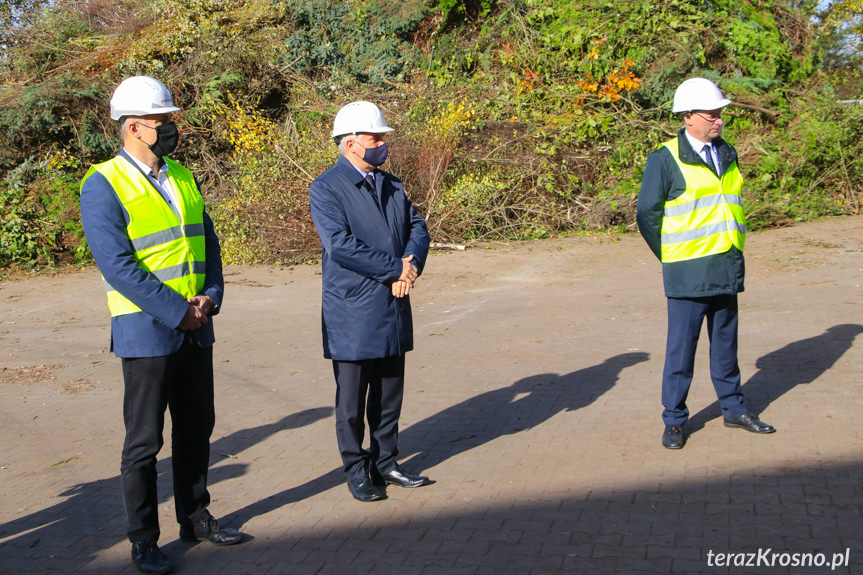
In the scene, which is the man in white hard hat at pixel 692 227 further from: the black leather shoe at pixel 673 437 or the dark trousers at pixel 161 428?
the dark trousers at pixel 161 428

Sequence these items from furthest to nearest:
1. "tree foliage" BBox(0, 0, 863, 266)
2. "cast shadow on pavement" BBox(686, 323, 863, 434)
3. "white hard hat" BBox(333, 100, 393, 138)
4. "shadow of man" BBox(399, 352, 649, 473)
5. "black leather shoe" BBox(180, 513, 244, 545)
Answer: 1. "tree foliage" BBox(0, 0, 863, 266)
2. "cast shadow on pavement" BBox(686, 323, 863, 434)
3. "shadow of man" BBox(399, 352, 649, 473)
4. "white hard hat" BBox(333, 100, 393, 138)
5. "black leather shoe" BBox(180, 513, 244, 545)

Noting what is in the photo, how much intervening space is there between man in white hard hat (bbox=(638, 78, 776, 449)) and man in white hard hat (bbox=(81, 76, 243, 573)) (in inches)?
110

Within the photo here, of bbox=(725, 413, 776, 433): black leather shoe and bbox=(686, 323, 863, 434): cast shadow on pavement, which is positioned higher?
bbox=(725, 413, 776, 433): black leather shoe

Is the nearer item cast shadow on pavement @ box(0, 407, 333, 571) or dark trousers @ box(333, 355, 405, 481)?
cast shadow on pavement @ box(0, 407, 333, 571)

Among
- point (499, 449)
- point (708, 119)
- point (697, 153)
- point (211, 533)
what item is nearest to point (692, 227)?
Answer: point (697, 153)

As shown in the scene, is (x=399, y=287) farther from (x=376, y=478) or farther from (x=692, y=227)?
(x=692, y=227)

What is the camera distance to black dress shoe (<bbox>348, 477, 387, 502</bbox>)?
4602 millimetres

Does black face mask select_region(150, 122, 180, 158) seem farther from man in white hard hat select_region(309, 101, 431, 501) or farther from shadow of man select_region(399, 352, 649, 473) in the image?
shadow of man select_region(399, 352, 649, 473)

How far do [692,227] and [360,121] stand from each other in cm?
214

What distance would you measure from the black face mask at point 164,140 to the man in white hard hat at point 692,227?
2.79 metres

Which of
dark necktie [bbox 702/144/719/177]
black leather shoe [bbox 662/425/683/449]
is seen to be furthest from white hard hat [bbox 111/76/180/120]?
black leather shoe [bbox 662/425/683/449]

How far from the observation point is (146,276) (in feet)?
12.1

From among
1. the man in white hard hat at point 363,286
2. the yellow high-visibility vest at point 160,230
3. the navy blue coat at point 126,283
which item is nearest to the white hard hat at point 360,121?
the man in white hard hat at point 363,286

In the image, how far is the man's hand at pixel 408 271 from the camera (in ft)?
15.1
